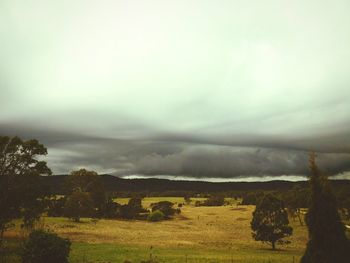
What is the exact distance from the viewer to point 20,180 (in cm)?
4997

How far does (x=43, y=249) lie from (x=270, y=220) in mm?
37283

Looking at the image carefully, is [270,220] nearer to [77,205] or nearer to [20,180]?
[20,180]

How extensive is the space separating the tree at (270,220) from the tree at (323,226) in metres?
31.3

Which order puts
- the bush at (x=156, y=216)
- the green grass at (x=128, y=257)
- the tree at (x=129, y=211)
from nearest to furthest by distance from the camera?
the green grass at (x=128, y=257) → the bush at (x=156, y=216) → the tree at (x=129, y=211)

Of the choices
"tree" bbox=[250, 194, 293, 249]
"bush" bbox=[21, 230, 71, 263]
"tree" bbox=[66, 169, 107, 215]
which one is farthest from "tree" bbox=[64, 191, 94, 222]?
"bush" bbox=[21, 230, 71, 263]

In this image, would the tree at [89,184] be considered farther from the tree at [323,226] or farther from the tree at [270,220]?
the tree at [323,226]

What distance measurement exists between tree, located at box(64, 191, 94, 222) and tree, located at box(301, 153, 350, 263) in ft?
231

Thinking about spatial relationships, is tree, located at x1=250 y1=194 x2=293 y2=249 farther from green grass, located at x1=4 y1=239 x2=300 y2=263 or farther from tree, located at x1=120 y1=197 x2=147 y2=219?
tree, located at x1=120 y1=197 x2=147 y2=219

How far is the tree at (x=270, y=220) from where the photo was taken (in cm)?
5503

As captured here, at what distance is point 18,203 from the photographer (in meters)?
49.3

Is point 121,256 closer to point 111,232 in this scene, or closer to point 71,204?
point 111,232

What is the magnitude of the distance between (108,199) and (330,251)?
93157mm

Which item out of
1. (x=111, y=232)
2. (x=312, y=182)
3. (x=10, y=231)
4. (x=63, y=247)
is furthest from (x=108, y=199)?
(x=312, y=182)

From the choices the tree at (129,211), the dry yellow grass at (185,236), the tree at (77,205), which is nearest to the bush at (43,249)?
the dry yellow grass at (185,236)
